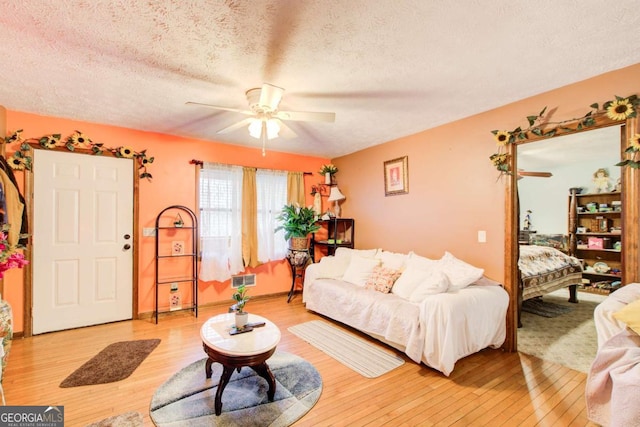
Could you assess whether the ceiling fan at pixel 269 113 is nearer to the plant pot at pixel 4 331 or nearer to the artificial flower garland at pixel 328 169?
the plant pot at pixel 4 331

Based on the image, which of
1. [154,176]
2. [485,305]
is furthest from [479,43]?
[154,176]

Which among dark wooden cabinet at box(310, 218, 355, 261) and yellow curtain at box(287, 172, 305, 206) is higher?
yellow curtain at box(287, 172, 305, 206)

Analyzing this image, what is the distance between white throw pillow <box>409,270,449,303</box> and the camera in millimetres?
2648

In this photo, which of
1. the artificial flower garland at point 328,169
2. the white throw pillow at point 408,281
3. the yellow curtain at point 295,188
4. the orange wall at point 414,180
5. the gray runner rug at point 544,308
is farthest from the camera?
the artificial flower garland at point 328,169

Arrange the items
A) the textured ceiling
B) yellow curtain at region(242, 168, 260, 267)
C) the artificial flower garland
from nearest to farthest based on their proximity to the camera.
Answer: the textured ceiling < yellow curtain at region(242, 168, 260, 267) < the artificial flower garland

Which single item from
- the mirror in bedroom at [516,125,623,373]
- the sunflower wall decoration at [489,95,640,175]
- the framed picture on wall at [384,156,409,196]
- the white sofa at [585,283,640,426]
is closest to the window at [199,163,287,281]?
the framed picture on wall at [384,156,409,196]

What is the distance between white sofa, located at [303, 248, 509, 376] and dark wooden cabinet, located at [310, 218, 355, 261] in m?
1.15

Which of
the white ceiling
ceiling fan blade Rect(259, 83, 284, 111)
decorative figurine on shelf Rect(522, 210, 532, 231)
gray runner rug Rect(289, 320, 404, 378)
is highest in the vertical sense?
ceiling fan blade Rect(259, 83, 284, 111)

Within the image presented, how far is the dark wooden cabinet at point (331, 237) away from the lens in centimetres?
484

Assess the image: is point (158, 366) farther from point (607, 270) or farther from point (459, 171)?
point (607, 270)

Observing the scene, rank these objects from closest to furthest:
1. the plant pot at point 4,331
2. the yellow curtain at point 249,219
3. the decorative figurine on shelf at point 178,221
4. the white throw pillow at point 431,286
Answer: the plant pot at point 4,331 < the white throw pillow at point 431,286 < the decorative figurine on shelf at point 178,221 < the yellow curtain at point 249,219

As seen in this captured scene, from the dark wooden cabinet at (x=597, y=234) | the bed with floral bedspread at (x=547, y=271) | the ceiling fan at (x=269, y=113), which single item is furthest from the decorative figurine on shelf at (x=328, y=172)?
the dark wooden cabinet at (x=597, y=234)

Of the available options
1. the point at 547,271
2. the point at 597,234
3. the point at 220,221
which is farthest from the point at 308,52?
the point at 547,271

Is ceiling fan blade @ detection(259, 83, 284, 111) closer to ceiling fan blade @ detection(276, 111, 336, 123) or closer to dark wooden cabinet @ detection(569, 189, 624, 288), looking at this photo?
ceiling fan blade @ detection(276, 111, 336, 123)
